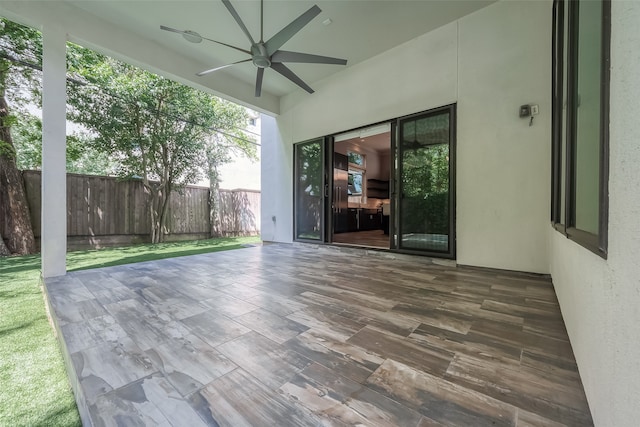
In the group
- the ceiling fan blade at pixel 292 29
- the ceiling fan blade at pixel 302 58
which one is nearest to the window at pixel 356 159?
the ceiling fan blade at pixel 302 58

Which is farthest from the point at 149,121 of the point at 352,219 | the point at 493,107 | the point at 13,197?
the point at 493,107

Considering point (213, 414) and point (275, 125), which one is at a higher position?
point (275, 125)

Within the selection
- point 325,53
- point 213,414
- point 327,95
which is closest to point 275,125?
point 327,95

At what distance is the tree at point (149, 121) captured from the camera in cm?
505

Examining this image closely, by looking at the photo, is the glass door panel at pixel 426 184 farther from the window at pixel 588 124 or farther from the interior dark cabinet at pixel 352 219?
the interior dark cabinet at pixel 352 219

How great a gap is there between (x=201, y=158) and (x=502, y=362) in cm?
746

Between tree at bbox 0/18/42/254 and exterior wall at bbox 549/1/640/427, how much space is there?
22.8ft

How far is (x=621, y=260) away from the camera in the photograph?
1.95ft

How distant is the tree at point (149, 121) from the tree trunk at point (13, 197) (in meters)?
1.11

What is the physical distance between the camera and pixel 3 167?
414cm

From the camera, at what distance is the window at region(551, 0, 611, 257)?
73 cm

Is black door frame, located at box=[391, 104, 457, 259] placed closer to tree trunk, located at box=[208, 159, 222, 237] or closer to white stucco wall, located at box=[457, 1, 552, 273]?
white stucco wall, located at box=[457, 1, 552, 273]

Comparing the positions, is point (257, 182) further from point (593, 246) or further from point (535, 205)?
point (593, 246)

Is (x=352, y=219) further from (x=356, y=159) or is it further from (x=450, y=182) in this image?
(x=450, y=182)
